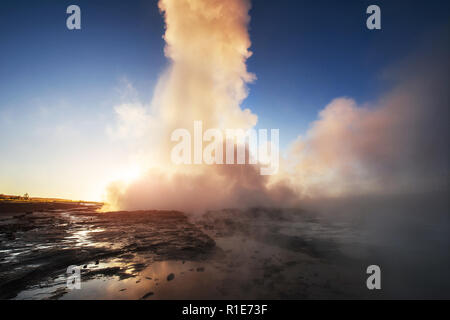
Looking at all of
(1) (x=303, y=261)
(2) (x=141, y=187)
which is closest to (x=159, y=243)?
(1) (x=303, y=261)

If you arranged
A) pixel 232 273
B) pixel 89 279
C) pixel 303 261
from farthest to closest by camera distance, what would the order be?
pixel 303 261, pixel 232 273, pixel 89 279

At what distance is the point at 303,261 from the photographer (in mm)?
10281

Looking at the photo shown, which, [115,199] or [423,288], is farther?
[115,199]

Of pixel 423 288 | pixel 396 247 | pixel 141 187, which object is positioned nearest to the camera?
pixel 423 288

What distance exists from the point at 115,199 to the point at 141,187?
10.8 meters
